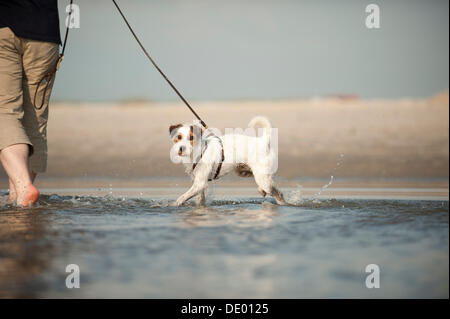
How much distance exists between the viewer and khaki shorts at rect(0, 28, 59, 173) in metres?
5.14

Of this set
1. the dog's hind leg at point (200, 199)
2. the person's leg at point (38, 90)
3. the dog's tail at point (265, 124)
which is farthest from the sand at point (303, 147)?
the dog's tail at point (265, 124)

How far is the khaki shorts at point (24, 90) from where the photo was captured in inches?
202

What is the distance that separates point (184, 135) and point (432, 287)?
3.38 m

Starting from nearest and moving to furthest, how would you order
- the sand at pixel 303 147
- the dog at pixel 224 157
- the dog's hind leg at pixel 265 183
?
the dog at pixel 224 157
the dog's hind leg at pixel 265 183
the sand at pixel 303 147

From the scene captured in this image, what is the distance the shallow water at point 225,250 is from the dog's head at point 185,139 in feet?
1.99

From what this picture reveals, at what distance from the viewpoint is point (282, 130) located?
47.8 ft

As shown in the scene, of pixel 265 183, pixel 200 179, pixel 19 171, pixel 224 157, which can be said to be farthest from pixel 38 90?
pixel 265 183

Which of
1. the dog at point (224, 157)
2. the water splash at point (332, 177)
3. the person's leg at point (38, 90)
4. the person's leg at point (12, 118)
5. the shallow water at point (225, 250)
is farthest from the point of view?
the water splash at point (332, 177)

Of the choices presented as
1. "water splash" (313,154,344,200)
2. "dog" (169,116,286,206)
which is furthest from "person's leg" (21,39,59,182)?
"water splash" (313,154,344,200)

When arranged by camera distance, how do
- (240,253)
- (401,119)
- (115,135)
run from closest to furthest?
(240,253)
(115,135)
(401,119)

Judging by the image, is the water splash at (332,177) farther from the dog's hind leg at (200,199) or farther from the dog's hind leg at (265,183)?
the dog's hind leg at (200,199)

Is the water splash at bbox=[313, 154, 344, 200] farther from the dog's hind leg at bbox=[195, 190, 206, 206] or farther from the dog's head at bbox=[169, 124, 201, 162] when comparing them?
the dog's head at bbox=[169, 124, 201, 162]

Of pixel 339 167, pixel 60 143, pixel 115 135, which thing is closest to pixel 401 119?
pixel 339 167

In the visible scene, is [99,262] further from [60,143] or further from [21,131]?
[60,143]
